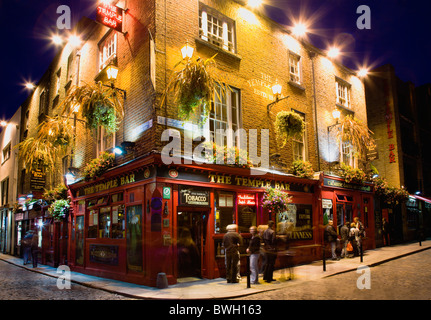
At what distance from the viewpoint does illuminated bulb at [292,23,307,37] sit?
16.5m

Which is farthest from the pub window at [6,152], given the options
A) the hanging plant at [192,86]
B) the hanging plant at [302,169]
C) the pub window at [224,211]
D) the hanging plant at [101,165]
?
the hanging plant at [302,169]

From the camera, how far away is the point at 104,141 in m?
13.9

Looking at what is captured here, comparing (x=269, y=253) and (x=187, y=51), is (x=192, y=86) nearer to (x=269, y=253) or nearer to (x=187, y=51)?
(x=187, y=51)

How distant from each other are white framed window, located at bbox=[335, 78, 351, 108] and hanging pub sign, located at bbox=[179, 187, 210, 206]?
12.0 meters

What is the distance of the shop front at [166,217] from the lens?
9.98 meters

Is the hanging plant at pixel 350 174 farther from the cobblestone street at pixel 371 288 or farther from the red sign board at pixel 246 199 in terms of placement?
the red sign board at pixel 246 199

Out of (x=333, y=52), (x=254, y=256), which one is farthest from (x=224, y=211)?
(x=333, y=52)

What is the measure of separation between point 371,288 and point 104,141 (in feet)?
36.1

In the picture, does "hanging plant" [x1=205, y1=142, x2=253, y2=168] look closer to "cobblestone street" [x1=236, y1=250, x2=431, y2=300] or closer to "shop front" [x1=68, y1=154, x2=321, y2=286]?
"shop front" [x1=68, y1=154, x2=321, y2=286]

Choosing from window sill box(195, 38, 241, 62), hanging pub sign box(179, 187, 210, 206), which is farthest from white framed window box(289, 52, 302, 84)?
hanging pub sign box(179, 187, 210, 206)

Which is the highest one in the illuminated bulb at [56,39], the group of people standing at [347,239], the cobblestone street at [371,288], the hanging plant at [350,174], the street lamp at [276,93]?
the illuminated bulb at [56,39]
